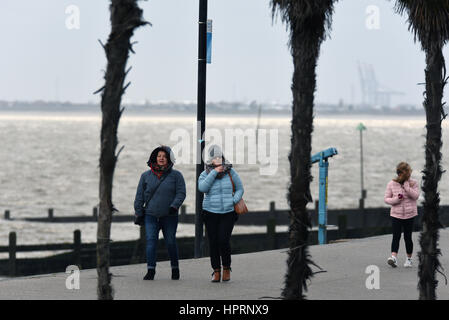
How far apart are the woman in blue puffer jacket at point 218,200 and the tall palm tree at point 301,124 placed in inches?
98.6

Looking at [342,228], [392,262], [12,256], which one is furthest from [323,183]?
[12,256]

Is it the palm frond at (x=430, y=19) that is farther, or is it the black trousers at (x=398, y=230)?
the black trousers at (x=398, y=230)

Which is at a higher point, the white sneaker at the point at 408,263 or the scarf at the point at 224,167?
the scarf at the point at 224,167

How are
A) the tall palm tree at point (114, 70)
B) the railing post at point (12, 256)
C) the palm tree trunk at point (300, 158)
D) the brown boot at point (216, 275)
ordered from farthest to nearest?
the railing post at point (12, 256) → the brown boot at point (216, 275) → the palm tree trunk at point (300, 158) → the tall palm tree at point (114, 70)

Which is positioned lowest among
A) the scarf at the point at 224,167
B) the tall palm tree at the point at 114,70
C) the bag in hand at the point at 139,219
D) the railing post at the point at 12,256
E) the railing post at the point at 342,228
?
the railing post at the point at 12,256

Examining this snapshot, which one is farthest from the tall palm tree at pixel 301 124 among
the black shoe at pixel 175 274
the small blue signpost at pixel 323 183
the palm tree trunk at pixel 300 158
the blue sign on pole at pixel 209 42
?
the small blue signpost at pixel 323 183

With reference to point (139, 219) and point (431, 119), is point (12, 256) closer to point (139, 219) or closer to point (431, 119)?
point (139, 219)

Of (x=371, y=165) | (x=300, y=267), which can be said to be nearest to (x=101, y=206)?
(x=300, y=267)

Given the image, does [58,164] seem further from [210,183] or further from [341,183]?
[210,183]

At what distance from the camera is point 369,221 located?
32.2 meters

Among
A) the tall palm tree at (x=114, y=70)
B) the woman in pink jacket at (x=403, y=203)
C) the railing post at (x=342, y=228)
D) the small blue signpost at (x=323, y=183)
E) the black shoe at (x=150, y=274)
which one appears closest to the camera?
the tall palm tree at (x=114, y=70)

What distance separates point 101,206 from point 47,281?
434 cm

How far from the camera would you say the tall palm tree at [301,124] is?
9.58 m

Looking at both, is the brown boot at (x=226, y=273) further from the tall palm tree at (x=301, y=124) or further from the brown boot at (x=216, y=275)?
the tall palm tree at (x=301, y=124)
